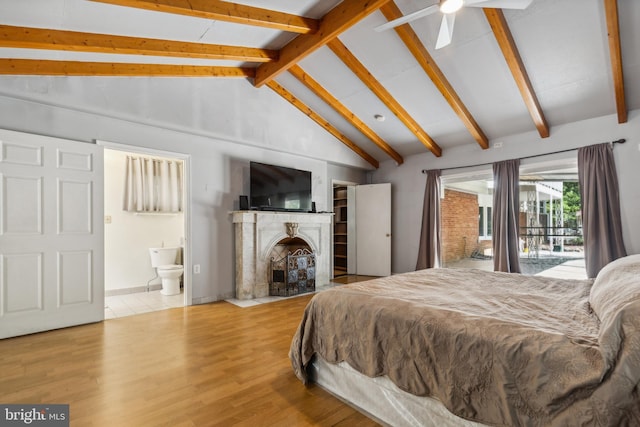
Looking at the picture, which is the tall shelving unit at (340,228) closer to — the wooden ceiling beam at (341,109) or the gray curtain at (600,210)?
the wooden ceiling beam at (341,109)

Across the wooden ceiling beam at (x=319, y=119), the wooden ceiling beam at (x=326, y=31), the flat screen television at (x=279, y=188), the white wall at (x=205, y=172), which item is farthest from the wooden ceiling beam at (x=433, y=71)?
the white wall at (x=205, y=172)

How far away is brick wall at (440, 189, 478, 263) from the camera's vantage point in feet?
23.7

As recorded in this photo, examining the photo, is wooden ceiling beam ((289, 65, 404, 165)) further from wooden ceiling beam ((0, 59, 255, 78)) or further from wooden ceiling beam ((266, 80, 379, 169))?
wooden ceiling beam ((0, 59, 255, 78))

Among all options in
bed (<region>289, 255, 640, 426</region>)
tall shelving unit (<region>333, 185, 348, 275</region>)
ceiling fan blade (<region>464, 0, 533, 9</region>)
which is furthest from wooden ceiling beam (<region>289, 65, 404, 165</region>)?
bed (<region>289, 255, 640, 426</region>)

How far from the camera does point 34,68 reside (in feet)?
9.80

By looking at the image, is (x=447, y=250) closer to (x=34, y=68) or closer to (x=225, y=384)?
(x=225, y=384)

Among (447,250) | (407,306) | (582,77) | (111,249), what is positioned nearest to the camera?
(407,306)

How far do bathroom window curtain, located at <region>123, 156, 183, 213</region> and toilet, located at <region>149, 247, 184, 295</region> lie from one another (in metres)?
0.69

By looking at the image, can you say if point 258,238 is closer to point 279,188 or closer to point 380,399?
point 279,188

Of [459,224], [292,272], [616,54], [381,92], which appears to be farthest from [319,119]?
[459,224]

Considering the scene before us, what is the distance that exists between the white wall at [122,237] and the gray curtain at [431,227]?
4.69m

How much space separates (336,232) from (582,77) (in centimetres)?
507

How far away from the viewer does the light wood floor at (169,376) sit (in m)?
1.75

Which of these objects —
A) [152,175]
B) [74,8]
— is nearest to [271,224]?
[152,175]
